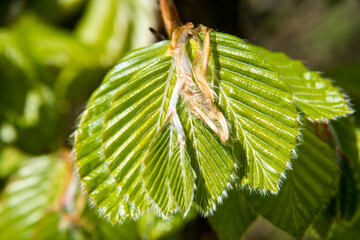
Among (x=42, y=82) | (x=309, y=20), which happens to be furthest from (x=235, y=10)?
(x=309, y=20)

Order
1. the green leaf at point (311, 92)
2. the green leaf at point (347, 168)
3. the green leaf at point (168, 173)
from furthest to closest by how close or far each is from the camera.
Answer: the green leaf at point (347, 168), the green leaf at point (311, 92), the green leaf at point (168, 173)

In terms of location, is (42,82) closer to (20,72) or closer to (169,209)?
(20,72)

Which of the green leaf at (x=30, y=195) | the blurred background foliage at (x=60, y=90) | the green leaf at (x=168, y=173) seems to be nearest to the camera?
the green leaf at (x=168, y=173)

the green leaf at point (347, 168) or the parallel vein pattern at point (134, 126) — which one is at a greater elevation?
the green leaf at point (347, 168)

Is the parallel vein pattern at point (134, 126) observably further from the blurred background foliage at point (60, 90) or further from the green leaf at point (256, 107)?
A: the blurred background foliage at point (60, 90)

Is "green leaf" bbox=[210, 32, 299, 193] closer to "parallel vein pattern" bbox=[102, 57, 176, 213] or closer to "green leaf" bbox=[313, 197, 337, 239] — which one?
"parallel vein pattern" bbox=[102, 57, 176, 213]

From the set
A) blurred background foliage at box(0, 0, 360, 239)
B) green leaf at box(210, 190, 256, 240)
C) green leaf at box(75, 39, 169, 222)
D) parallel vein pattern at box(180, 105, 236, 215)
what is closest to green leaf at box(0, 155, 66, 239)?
blurred background foliage at box(0, 0, 360, 239)

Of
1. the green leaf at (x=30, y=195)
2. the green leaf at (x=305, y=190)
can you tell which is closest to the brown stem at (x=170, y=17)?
the green leaf at (x=305, y=190)
